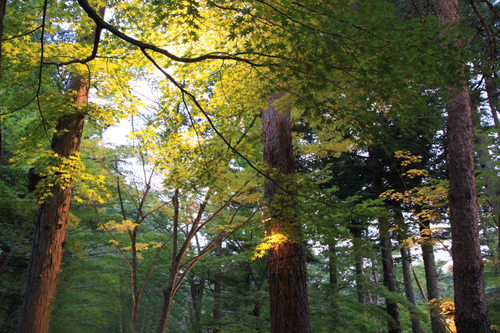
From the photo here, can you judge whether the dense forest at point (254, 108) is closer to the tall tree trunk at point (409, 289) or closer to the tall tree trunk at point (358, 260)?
the tall tree trunk at point (358, 260)

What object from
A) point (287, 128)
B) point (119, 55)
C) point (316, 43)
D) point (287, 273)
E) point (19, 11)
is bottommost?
point (287, 273)

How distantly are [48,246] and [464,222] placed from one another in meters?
5.95

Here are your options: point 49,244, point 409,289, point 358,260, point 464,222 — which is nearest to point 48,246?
point 49,244

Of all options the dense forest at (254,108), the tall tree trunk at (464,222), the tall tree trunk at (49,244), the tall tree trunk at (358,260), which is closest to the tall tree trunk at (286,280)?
the dense forest at (254,108)

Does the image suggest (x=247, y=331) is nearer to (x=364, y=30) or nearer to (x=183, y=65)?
(x=183, y=65)

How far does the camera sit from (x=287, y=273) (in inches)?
165

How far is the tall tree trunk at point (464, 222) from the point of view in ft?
14.1

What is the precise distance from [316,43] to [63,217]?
4.11 metres

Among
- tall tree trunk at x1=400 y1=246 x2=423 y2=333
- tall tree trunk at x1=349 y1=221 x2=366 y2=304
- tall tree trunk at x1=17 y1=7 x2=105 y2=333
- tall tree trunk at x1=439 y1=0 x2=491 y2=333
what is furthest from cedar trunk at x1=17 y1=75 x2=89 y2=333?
tall tree trunk at x1=400 y1=246 x2=423 y2=333

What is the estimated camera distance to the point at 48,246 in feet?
13.4

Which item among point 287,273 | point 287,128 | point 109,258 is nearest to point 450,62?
point 287,128

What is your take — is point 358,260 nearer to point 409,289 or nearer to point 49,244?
point 409,289

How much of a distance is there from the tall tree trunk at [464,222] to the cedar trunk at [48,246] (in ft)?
18.4

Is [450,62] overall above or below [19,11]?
below
